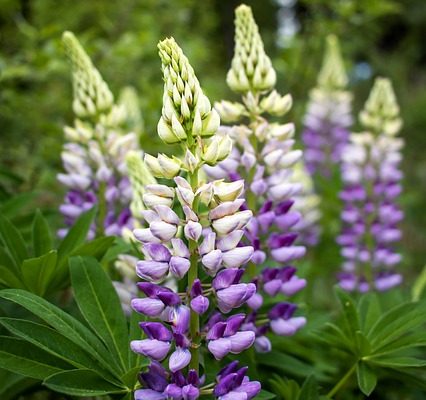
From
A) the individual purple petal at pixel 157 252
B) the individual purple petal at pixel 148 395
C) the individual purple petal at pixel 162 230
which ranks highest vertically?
the individual purple petal at pixel 162 230

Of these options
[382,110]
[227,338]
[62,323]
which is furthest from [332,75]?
[62,323]

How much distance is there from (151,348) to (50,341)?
0.24 m

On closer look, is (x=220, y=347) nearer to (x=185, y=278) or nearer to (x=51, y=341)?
(x=185, y=278)

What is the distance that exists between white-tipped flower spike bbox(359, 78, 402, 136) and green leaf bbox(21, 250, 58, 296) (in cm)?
209

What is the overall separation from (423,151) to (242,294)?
914cm

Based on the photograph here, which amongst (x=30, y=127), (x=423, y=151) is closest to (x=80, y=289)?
(x=30, y=127)

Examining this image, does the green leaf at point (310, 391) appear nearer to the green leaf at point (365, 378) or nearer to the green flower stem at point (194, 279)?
the green leaf at point (365, 378)

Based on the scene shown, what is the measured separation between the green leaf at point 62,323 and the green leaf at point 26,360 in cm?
9

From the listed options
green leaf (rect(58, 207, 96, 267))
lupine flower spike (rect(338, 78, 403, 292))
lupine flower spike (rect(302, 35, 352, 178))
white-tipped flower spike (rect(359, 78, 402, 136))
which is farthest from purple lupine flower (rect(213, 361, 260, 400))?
lupine flower spike (rect(302, 35, 352, 178))

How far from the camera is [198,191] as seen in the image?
1.43 metres

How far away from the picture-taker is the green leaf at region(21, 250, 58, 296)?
163 centimetres

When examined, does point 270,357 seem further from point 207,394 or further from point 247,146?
point 247,146

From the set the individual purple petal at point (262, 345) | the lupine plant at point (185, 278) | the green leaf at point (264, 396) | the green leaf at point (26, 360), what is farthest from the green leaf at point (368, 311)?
the green leaf at point (26, 360)

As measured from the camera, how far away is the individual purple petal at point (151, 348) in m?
1.38
